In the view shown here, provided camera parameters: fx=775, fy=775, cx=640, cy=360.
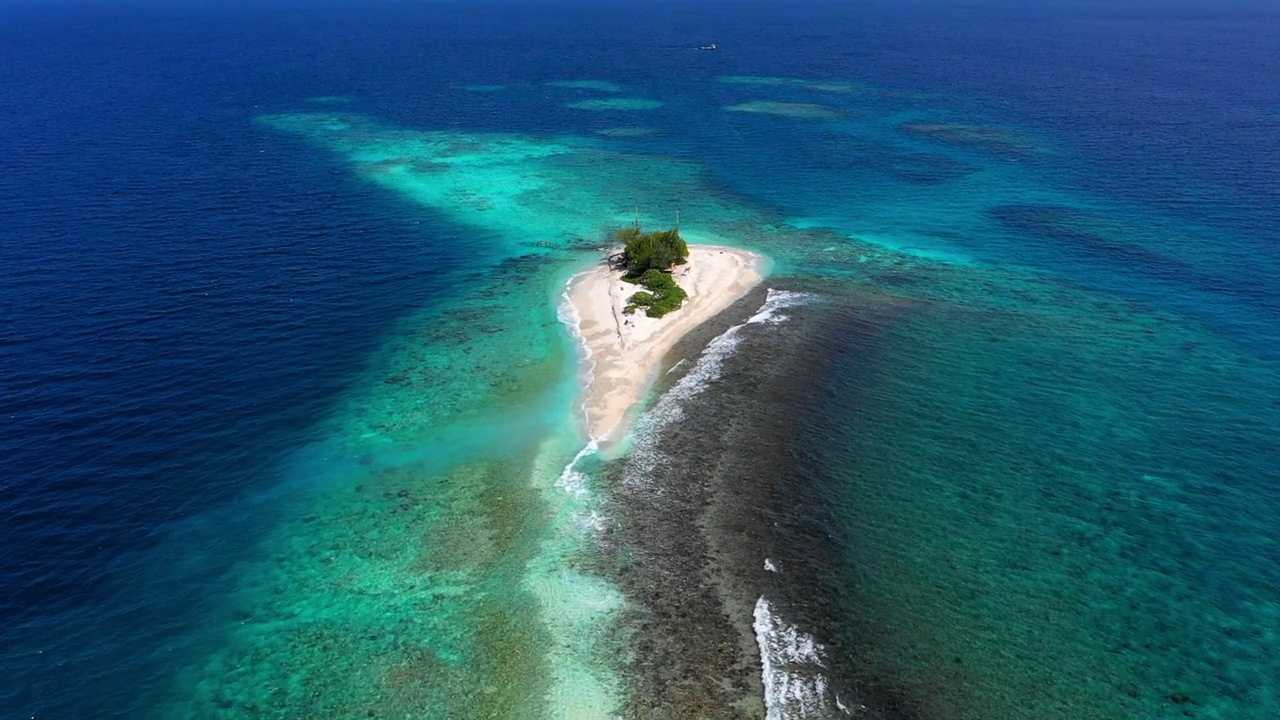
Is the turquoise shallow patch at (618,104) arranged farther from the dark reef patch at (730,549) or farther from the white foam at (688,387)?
the dark reef patch at (730,549)

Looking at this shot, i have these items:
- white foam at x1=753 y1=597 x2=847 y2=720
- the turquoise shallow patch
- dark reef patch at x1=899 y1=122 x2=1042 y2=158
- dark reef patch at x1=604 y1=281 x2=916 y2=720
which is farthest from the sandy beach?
the turquoise shallow patch

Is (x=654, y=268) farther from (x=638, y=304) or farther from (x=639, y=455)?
(x=639, y=455)

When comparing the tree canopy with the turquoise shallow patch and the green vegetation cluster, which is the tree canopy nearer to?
the green vegetation cluster

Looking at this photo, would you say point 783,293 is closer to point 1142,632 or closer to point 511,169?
point 1142,632

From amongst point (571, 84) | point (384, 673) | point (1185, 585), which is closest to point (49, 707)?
point (384, 673)

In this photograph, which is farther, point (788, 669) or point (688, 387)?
point (688, 387)

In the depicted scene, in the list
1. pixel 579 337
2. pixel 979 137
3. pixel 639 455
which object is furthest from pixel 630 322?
pixel 979 137
